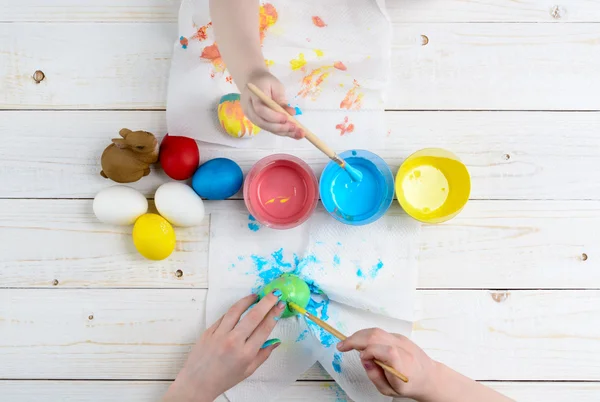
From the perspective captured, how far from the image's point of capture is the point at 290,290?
0.90m

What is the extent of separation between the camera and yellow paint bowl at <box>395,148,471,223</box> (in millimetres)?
959

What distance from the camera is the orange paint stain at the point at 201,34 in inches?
39.3

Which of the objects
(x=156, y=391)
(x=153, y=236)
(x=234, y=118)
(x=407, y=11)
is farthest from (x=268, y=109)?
(x=156, y=391)

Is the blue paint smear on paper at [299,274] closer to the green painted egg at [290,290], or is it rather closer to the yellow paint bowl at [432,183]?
the green painted egg at [290,290]

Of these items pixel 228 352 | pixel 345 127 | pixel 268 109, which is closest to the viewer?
pixel 268 109

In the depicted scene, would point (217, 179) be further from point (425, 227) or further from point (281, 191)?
point (425, 227)

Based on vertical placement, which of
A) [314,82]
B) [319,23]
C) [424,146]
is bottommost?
[424,146]

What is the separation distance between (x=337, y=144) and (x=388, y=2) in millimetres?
272

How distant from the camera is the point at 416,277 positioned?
0.98 metres

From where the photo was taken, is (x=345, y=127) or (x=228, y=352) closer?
(x=228, y=352)

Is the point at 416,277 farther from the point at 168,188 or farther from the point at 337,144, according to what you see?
the point at 168,188

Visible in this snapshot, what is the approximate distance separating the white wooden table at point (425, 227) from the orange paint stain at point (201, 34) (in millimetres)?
53

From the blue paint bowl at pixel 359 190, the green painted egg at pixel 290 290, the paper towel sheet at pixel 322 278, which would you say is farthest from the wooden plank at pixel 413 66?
the green painted egg at pixel 290 290

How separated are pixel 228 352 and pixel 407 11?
2.15 ft
